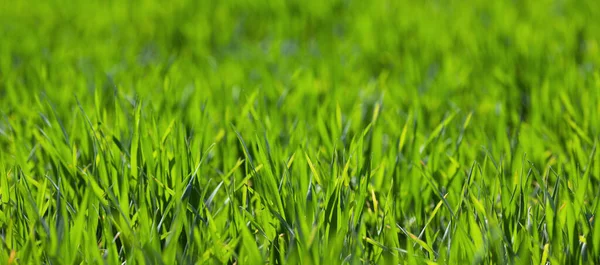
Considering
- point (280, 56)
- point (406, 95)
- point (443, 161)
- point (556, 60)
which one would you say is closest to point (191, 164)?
point (443, 161)

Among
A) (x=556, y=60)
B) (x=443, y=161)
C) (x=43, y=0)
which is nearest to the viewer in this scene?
(x=443, y=161)

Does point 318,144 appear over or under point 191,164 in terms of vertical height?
under

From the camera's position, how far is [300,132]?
1.52 m

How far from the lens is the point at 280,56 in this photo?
2457 mm

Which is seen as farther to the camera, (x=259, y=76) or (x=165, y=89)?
(x=259, y=76)

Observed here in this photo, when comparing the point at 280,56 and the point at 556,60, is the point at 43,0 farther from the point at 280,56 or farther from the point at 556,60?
the point at 556,60

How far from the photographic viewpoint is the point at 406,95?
6.64ft

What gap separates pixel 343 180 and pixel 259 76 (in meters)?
1.11

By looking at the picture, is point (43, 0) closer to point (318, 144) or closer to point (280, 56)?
point (280, 56)

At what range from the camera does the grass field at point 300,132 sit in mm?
1086

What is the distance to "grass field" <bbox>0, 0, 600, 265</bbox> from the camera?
1.09 metres

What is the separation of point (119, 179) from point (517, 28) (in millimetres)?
1780

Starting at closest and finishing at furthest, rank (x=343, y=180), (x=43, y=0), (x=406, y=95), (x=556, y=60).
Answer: (x=343, y=180) → (x=406, y=95) → (x=556, y=60) → (x=43, y=0)

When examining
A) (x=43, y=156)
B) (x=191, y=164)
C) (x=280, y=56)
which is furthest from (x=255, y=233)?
(x=280, y=56)
